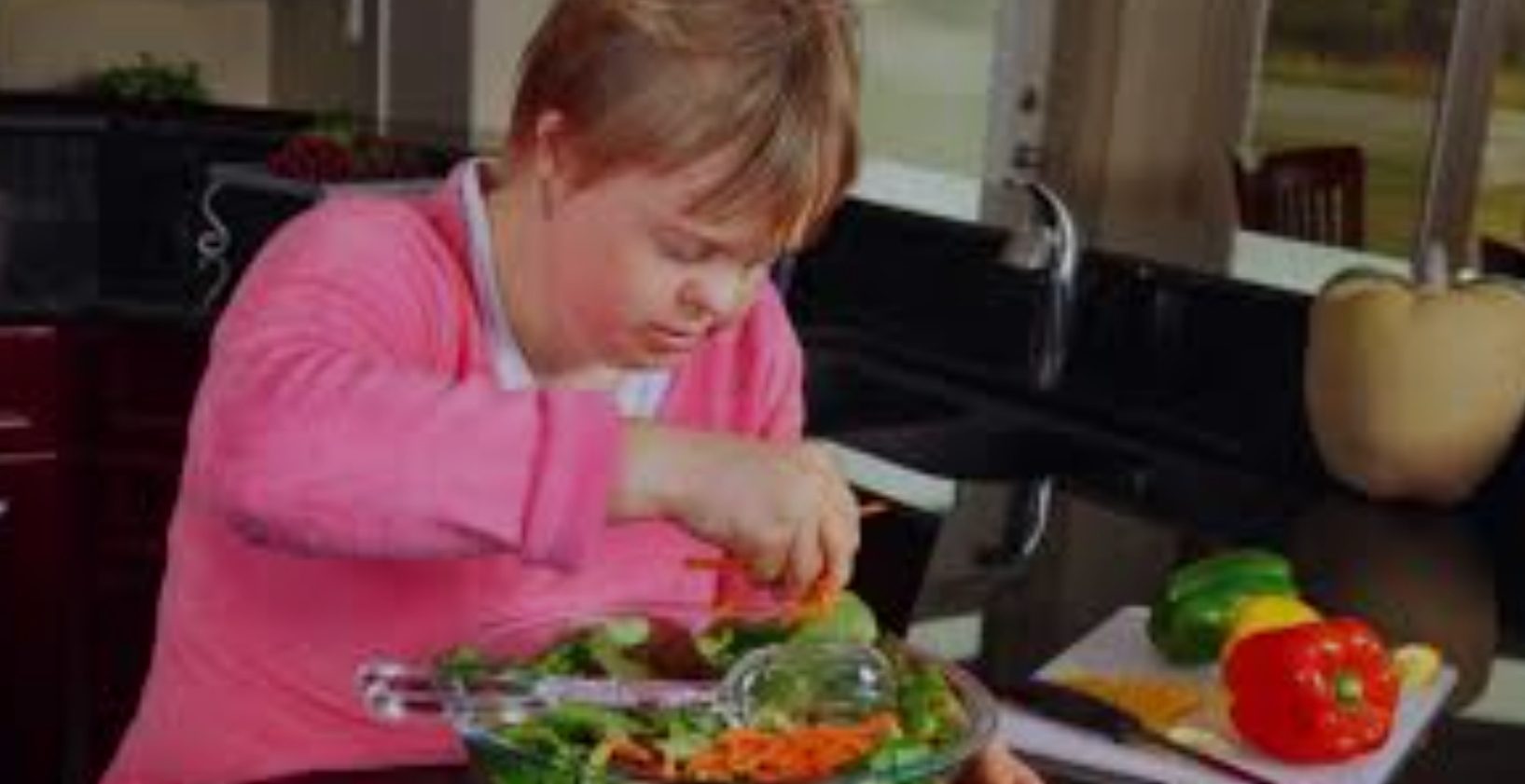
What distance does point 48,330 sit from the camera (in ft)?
7.30

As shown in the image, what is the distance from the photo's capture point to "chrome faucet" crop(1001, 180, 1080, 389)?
186 cm

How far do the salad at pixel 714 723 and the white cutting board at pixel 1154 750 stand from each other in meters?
0.20

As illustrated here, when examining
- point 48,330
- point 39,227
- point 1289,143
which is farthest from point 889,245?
point 1289,143

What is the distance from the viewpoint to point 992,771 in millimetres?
839

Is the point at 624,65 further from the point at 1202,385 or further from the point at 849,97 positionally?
the point at 1202,385

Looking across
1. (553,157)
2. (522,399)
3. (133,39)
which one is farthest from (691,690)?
(133,39)

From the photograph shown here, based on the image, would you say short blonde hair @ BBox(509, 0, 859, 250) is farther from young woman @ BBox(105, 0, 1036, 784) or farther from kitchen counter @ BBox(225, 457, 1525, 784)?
kitchen counter @ BBox(225, 457, 1525, 784)

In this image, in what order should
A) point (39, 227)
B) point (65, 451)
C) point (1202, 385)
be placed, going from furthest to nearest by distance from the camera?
1. point (39, 227)
2. point (65, 451)
3. point (1202, 385)

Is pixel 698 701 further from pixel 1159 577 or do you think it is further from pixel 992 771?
pixel 1159 577

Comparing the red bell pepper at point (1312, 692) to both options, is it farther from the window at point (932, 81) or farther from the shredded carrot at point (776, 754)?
the window at point (932, 81)

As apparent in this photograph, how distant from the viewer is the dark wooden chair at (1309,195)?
3303mm

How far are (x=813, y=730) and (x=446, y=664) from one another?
15cm

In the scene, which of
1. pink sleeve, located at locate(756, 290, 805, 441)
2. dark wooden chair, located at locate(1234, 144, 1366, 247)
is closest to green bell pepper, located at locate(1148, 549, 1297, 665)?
pink sleeve, located at locate(756, 290, 805, 441)

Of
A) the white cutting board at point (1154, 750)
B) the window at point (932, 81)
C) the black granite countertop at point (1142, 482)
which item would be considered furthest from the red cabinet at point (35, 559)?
the window at point (932, 81)
